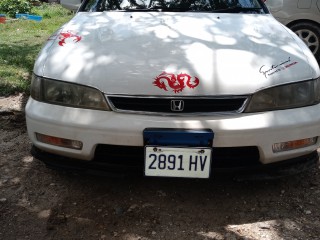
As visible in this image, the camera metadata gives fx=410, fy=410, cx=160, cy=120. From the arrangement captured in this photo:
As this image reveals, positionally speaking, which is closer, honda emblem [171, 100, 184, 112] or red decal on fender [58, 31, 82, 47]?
honda emblem [171, 100, 184, 112]

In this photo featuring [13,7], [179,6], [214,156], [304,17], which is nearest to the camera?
[214,156]

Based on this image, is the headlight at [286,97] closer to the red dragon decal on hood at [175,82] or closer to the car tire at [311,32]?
the red dragon decal on hood at [175,82]

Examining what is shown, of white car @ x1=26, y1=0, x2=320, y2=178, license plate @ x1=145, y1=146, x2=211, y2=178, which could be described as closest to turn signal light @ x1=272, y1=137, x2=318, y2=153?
white car @ x1=26, y1=0, x2=320, y2=178

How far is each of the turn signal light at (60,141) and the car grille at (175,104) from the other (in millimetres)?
326

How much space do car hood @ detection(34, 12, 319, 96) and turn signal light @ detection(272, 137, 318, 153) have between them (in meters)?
0.37

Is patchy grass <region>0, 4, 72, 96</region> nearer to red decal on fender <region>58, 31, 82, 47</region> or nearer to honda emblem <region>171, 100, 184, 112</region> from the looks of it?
red decal on fender <region>58, 31, 82, 47</region>

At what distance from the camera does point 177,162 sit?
2.36 meters

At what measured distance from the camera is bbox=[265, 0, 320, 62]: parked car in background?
5.75 meters

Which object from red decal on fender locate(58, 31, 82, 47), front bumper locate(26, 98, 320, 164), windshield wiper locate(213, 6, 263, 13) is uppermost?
windshield wiper locate(213, 6, 263, 13)

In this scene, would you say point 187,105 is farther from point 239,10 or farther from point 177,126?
point 239,10

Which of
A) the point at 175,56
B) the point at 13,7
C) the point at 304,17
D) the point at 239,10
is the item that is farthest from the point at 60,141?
the point at 13,7

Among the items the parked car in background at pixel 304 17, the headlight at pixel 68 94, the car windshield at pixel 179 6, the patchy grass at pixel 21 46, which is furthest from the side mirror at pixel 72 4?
the parked car in background at pixel 304 17

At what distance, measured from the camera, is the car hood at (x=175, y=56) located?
2395 millimetres

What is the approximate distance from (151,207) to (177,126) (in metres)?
0.65
